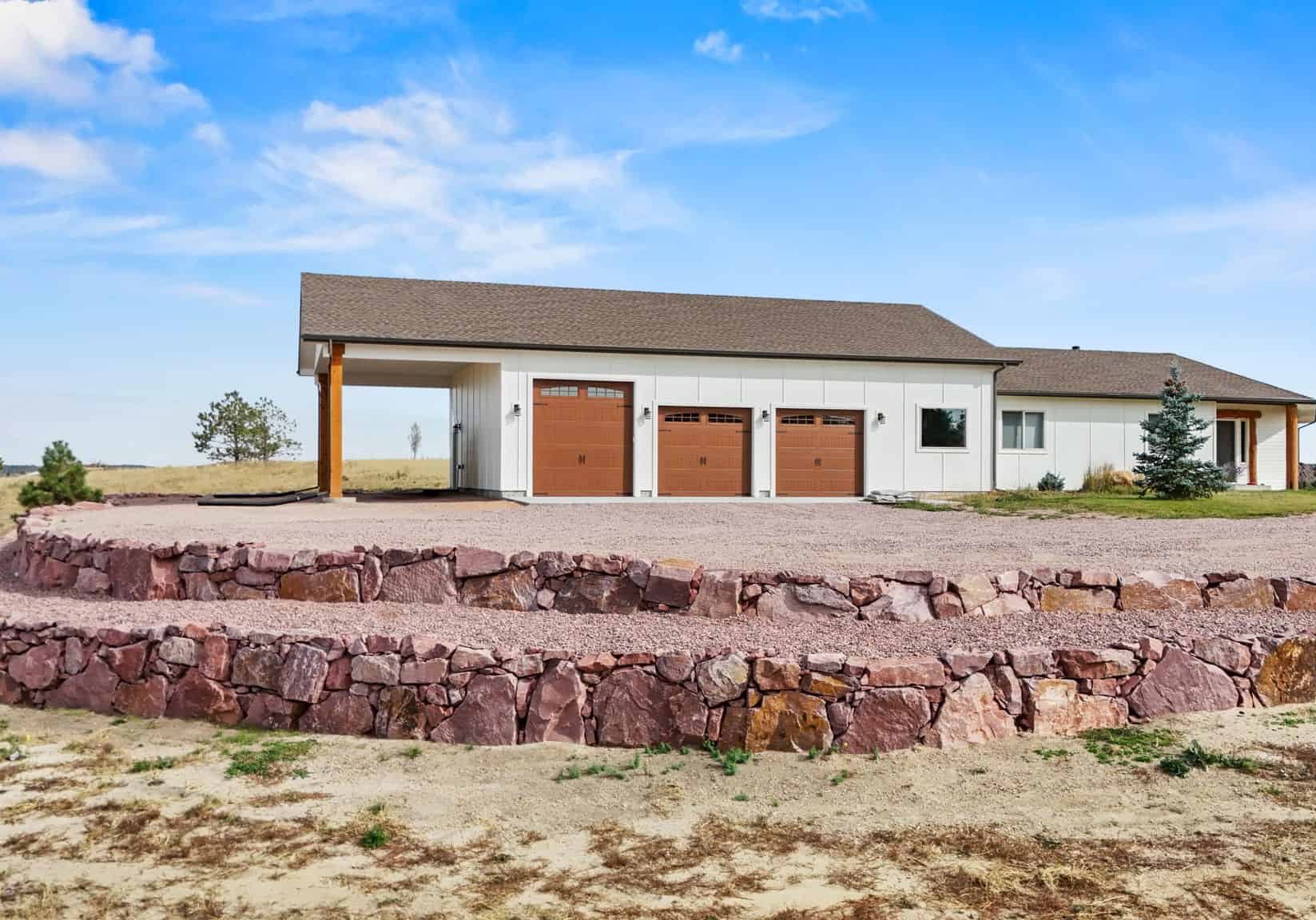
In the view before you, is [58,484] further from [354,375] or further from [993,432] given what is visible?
[993,432]

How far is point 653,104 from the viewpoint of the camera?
14062 mm

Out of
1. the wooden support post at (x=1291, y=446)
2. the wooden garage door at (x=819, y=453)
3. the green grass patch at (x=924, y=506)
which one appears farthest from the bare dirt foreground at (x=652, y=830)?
the wooden support post at (x=1291, y=446)

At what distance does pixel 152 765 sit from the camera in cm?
568

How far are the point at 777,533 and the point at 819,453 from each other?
391 inches

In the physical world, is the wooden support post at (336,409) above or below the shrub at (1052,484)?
above

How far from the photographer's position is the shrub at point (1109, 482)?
2502 cm

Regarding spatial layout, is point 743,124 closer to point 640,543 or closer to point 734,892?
point 640,543

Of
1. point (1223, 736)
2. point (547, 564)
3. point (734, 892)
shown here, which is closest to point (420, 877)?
point (734, 892)

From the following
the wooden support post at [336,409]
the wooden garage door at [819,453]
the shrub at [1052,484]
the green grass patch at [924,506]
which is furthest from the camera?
the shrub at [1052,484]

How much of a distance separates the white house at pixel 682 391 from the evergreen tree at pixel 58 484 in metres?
5.12

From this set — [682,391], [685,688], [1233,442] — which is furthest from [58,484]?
[1233,442]

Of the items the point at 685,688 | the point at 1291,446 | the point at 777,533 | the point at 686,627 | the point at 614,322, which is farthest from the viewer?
the point at 1291,446

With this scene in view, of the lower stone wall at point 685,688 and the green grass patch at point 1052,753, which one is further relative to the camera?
the lower stone wall at point 685,688

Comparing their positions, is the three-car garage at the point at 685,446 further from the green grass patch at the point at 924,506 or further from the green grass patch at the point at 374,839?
the green grass patch at the point at 374,839
